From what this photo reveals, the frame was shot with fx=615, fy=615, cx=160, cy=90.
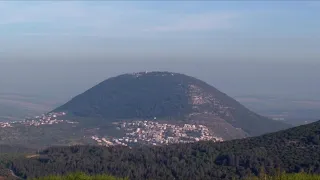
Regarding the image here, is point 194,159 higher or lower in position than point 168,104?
lower

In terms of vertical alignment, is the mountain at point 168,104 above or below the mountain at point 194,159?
above

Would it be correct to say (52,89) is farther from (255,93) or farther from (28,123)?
(28,123)

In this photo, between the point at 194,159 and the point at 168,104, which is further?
the point at 168,104

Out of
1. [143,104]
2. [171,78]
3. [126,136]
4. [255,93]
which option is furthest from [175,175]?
[255,93]

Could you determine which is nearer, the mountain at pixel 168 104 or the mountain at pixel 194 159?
the mountain at pixel 194 159
